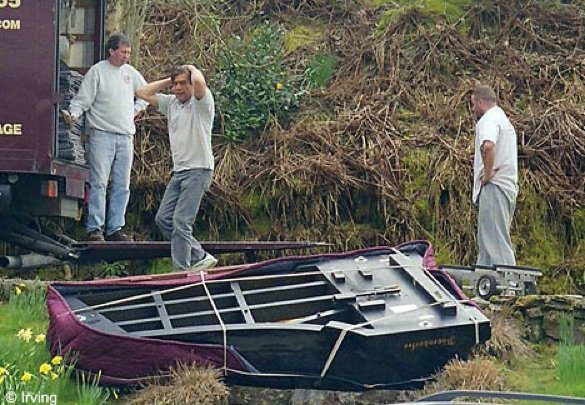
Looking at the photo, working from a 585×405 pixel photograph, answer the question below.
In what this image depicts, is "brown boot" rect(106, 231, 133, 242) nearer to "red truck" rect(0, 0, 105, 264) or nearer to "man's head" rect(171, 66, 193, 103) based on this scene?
"red truck" rect(0, 0, 105, 264)

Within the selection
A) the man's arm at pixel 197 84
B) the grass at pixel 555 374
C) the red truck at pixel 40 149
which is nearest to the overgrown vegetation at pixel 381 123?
the red truck at pixel 40 149

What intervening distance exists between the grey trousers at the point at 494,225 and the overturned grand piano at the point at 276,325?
231 cm

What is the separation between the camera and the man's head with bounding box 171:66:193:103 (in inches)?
371

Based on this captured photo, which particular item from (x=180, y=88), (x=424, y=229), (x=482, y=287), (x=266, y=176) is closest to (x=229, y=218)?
(x=266, y=176)

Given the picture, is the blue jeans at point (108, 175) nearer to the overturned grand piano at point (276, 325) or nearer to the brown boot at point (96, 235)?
the brown boot at point (96, 235)

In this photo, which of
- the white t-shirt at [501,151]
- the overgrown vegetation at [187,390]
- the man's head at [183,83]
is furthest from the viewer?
the white t-shirt at [501,151]

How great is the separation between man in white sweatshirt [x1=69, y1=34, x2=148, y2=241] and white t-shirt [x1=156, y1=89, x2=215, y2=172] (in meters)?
1.04

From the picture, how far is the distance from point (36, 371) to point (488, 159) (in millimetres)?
4452

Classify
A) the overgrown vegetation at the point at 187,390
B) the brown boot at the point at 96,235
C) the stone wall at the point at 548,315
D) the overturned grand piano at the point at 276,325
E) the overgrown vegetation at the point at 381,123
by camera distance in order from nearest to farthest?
the overgrown vegetation at the point at 187,390, the overturned grand piano at the point at 276,325, the stone wall at the point at 548,315, the brown boot at the point at 96,235, the overgrown vegetation at the point at 381,123

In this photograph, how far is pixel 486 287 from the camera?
8.86 m

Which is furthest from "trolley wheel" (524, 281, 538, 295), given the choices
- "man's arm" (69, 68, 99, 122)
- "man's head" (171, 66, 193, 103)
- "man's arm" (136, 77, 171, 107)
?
"man's arm" (69, 68, 99, 122)

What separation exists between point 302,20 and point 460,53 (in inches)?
101

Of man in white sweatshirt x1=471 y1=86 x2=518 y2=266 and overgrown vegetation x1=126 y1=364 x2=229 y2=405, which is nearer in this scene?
overgrown vegetation x1=126 y1=364 x2=229 y2=405

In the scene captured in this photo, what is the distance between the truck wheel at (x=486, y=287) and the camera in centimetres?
880
